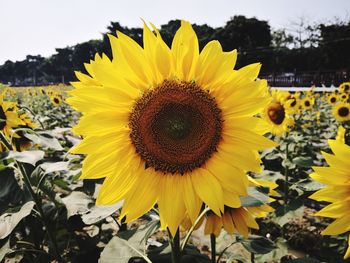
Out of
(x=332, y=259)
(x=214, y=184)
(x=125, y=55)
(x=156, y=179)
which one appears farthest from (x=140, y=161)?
(x=332, y=259)

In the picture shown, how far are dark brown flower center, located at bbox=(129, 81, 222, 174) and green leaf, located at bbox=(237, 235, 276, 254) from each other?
0.86 m

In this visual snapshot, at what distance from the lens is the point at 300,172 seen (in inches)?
195

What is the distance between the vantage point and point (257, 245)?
194 centimetres

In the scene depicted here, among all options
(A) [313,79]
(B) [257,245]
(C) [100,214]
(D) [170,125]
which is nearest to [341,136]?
(B) [257,245]

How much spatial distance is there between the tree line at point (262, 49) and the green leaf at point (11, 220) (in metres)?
27.4

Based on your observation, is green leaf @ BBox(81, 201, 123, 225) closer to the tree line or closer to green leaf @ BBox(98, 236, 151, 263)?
green leaf @ BBox(98, 236, 151, 263)

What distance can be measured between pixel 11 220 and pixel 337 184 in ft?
5.02

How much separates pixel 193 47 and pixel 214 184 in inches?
20.4

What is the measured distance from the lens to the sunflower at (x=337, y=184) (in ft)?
4.50

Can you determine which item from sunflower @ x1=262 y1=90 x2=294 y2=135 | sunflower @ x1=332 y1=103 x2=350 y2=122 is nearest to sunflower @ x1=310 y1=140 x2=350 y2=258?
sunflower @ x1=262 y1=90 x2=294 y2=135

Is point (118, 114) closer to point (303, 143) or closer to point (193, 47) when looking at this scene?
point (193, 47)

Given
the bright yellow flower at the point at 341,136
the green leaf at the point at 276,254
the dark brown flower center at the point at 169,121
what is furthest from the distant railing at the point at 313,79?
the dark brown flower center at the point at 169,121

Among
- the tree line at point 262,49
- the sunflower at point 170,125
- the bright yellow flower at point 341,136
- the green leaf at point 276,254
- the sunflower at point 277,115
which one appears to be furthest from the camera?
the tree line at point 262,49

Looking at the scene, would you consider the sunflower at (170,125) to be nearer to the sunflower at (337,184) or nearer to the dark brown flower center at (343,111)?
the sunflower at (337,184)
